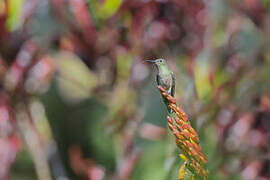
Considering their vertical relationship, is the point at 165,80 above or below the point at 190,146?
above

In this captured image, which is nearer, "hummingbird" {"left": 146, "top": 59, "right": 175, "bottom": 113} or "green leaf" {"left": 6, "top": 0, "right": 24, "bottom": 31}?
"hummingbird" {"left": 146, "top": 59, "right": 175, "bottom": 113}

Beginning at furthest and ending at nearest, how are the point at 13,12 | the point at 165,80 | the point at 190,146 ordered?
the point at 13,12 → the point at 165,80 → the point at 190,146

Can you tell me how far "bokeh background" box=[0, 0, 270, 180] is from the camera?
3.59ft

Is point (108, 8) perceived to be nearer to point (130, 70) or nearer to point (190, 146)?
point (130, 70)

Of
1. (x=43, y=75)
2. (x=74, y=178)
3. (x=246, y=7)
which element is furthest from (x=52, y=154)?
(x=246, y=7)

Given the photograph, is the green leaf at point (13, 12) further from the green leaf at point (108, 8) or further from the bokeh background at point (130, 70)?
the green leaf at point (108, 8)

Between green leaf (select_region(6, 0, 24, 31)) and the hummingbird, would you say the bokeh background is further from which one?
the hummingbird

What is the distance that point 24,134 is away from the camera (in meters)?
1.23

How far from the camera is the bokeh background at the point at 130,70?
3.59 feet

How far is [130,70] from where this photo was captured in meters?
1.11

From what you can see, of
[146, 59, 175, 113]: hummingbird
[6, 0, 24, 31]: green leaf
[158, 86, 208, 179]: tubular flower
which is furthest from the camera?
[6, 0, 24, 31]: green leaf

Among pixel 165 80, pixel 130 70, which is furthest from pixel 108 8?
pixel 165 80

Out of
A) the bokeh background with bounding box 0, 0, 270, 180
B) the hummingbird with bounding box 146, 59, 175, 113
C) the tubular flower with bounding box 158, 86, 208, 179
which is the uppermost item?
the bokeh background with bounding box 0, 0, 270, 180

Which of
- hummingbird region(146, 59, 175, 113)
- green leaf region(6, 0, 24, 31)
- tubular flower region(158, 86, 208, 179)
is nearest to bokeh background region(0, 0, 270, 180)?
green leaf region(6, 0, 24, 31)
